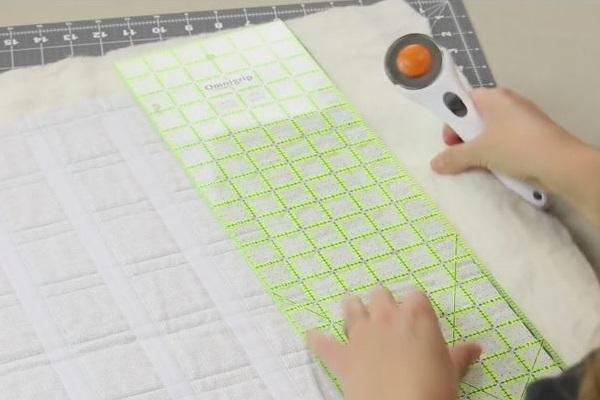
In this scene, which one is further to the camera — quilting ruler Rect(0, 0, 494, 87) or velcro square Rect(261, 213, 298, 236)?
quilting ruler Rect(0, 0, 494, 87)

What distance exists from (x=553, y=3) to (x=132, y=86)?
0.52m

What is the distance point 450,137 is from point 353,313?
0.76ft

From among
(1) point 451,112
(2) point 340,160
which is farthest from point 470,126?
(2) point 340,160

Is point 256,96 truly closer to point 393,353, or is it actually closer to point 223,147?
point 223,147

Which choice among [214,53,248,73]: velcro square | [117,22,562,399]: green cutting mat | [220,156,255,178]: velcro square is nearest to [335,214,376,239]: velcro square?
[117,22,562,399]: green cutting mat

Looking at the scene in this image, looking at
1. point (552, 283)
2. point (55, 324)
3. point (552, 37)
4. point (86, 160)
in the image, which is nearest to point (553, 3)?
point (552, 37)

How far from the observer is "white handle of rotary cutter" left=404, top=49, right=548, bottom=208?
850 mm

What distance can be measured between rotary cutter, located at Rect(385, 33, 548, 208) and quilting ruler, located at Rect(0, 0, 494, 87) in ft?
0.48

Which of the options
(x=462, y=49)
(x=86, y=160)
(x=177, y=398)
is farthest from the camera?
(x=462, y=49)

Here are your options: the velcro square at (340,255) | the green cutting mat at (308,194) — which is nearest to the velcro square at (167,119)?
the green cutting mat at (308,194)

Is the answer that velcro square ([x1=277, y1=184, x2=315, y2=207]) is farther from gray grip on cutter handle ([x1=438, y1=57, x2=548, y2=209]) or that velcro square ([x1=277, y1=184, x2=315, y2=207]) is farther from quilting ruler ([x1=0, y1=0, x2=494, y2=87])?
quilting ruler ([x1=0, y1=0, x2=494, y2=87])

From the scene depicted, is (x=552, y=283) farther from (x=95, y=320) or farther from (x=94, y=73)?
(x=94, y=73)

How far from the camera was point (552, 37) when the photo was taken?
1071 millimetres

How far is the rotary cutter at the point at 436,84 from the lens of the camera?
0.85 metres
